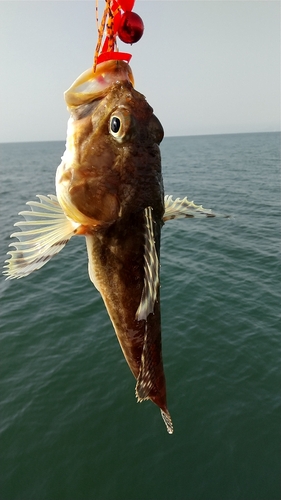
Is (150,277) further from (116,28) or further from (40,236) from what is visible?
(116,28)

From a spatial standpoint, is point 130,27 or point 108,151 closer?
point 130,27

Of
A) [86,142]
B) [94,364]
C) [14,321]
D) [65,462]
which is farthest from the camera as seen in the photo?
[14,321]

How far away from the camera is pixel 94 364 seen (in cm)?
1125

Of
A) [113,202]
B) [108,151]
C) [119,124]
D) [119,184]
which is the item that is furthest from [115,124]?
[113,202]

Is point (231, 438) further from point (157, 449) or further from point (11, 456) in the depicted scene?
point (11, 456)

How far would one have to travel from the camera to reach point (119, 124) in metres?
2.92

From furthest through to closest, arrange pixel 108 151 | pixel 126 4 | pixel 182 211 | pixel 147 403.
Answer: pixel 147 403 < pixel 182 211 < pixel 108 151 < pixel 126 4

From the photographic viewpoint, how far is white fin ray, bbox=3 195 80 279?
3.34m

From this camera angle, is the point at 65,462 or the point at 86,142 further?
the point at 65,462

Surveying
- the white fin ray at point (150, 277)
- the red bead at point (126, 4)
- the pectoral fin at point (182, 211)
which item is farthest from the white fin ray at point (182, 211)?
the red bead at point (126, 4)

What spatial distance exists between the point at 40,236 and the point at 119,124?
1.39m

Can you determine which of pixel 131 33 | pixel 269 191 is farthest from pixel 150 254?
pixel 269 191

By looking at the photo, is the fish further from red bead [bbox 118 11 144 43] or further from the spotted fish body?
red bead [bbox 118 11 144 43]

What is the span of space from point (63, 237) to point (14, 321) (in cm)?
1152
